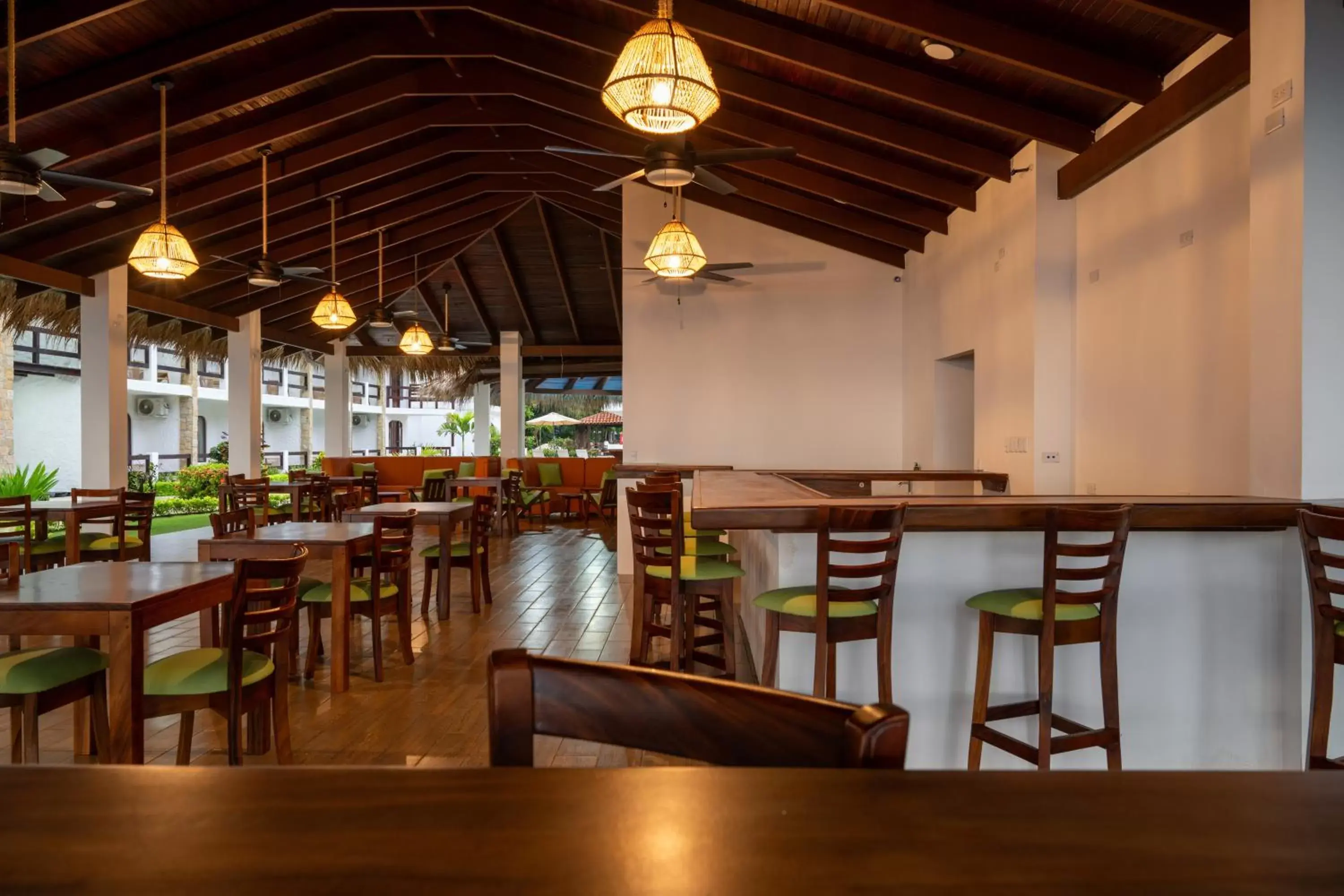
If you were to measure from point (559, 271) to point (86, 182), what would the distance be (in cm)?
839

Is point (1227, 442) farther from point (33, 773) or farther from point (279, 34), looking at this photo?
point (279, 34)

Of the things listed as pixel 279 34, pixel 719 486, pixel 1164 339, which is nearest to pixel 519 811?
pixel 719 486

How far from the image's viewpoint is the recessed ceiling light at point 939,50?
507 centimetres

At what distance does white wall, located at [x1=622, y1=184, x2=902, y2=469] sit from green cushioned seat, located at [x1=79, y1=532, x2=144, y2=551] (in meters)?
4.77

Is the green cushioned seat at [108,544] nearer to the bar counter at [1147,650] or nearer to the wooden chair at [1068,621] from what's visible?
the bar counter at [1147,650]

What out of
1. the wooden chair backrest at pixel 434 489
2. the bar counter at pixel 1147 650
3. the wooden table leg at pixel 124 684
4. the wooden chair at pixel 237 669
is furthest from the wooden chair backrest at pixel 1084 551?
the wooden chair backrest at pixel 434 489

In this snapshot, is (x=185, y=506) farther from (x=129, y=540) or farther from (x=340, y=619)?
(x=340, y=619)

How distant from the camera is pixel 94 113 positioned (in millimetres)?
6730

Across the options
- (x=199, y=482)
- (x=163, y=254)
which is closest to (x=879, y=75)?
(x=163, y=254)

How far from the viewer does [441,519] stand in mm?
5812

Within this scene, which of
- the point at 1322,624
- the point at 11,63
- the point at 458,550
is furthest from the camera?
the point at 458,550

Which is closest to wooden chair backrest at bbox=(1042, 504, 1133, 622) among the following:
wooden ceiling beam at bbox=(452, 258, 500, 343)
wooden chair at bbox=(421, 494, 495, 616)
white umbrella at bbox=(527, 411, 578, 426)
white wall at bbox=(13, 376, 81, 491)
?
wooden chair at bbox=(421, 494, 495, 616)

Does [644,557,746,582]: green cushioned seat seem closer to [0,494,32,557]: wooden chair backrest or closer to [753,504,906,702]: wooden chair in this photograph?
[753,504,906,702]: wooden chair

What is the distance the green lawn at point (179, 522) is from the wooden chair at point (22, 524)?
6.16 meters
